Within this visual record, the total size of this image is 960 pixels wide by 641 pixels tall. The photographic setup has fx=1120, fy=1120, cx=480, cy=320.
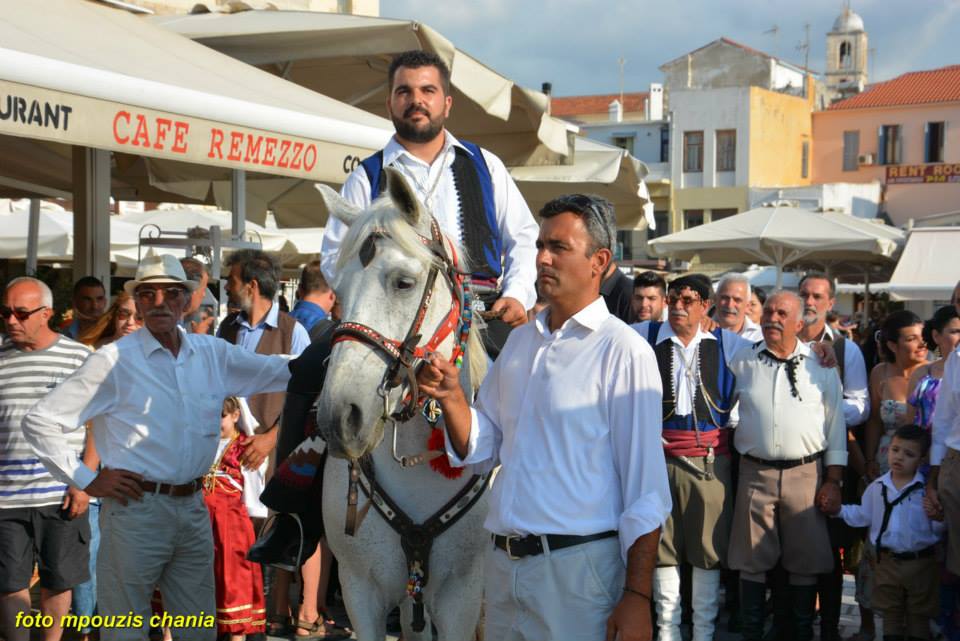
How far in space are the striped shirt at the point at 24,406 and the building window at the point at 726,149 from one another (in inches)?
2042

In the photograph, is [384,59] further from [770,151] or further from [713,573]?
[770,151]

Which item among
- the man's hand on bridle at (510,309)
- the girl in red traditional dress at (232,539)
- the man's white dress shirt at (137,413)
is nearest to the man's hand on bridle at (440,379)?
the man's hand on bridle at (510,309)

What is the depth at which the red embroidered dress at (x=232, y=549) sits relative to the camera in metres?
6.98

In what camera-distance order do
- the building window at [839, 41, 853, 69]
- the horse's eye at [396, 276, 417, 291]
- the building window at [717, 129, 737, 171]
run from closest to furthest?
the horse's eye at [396, 276, 417, 291], the building window at [717, 129, 737, 171], the building window at [839, 41, 853, 69]

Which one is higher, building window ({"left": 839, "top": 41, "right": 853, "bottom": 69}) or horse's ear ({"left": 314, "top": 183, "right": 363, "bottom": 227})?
building window ({"left": 839, "top": 41, "right": 853, "bottom": 69})

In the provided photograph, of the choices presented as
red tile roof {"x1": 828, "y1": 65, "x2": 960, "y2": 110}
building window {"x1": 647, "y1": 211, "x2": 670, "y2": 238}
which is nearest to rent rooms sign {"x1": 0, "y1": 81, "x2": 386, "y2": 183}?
building window {"x1": 647, "y1": 211, "x2": 670, "y2": 238}

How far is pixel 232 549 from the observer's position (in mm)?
7051

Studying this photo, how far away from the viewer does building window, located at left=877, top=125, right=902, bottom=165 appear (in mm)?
56656

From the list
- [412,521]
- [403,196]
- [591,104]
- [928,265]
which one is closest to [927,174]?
[591,104]

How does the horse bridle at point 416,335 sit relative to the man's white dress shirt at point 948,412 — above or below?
above

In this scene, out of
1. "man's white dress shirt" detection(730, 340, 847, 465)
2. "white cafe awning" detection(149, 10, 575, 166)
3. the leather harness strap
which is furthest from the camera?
"white cafe awning" detection(149, 10, 575, 166)

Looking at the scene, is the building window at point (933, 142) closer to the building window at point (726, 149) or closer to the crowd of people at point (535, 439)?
the building window at point (726, 149)

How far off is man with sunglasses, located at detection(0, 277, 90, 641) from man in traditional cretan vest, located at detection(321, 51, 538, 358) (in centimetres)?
249

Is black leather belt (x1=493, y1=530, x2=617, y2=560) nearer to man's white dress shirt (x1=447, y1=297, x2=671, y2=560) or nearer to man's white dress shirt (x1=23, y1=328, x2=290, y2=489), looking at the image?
man's white dress shirt (x1=447, y1=297, x2=671, y2=560)
